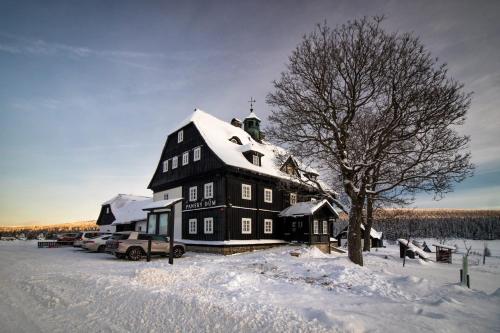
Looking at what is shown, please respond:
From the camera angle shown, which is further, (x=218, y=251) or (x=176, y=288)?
(x=218, y=251)

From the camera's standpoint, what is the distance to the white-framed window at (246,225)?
2451 centimetres

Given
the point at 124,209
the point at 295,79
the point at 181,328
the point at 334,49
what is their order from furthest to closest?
1. the point at 124,209
2. the point at 295,79
3. the point at 334,49
4. the point at 181,328

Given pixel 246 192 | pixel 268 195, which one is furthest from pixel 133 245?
pixel 268 195

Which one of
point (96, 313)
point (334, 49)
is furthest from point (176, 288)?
point (334, 49)

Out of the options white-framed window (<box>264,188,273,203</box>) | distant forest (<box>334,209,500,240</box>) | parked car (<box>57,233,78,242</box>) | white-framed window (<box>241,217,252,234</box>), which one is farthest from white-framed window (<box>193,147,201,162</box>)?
distant forest (<box>334,209,500,240</box>)

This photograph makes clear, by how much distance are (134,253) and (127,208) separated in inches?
940

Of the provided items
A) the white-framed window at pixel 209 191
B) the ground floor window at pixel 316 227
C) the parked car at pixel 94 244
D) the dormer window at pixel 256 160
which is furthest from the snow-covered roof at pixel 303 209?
the parked car at pixel 94 244

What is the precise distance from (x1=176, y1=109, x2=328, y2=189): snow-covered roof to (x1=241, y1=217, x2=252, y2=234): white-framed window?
420 centimetres

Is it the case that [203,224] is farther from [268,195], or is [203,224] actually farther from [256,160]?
[256,160]

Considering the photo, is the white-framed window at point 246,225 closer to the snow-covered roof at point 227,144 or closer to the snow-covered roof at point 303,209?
the snow-covered roof at point 227,144

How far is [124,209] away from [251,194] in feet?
74.4

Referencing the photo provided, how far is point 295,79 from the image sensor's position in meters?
16.6

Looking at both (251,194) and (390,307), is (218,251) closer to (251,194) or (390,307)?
(251,194)

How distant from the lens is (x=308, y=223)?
89.9 ft
